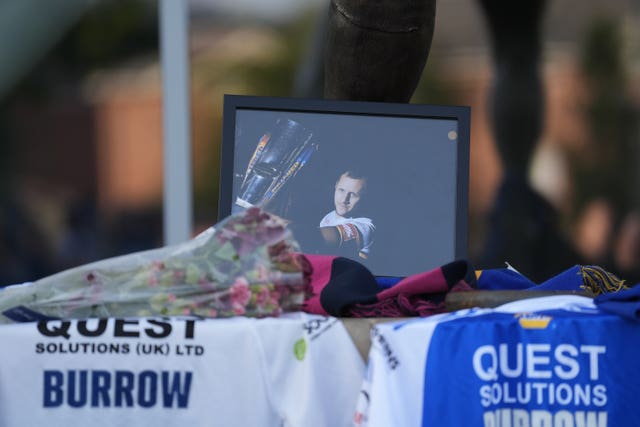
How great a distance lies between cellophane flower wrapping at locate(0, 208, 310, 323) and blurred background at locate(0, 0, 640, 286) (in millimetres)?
3168

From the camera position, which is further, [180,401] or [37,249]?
[37,249]

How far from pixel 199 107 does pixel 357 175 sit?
2.80 meters

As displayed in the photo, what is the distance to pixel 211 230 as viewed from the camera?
1.62 metres

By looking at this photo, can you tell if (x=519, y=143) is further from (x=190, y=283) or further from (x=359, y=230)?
(x=190, y=283)

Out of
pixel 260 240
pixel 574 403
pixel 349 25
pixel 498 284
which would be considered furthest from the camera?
pixel 349 25

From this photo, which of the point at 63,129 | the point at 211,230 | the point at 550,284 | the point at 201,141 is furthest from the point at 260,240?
the point at 63,129

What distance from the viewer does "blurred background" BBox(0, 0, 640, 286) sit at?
4.83 m

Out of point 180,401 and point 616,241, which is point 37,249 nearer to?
point 616,241

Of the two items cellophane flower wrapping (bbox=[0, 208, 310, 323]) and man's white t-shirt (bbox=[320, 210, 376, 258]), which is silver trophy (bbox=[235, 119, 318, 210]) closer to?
man's white t-shirt (bbox=[320, 210, 376, 258])

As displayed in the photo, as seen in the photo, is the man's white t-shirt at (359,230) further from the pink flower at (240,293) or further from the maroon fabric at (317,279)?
the pink flower at (240,293)

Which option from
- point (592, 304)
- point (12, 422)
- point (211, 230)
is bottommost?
point (12, 422)

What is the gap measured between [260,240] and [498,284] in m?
0.57

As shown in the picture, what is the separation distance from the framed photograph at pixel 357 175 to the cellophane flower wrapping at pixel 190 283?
453mm

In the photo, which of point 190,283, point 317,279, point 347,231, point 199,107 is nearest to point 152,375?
point 190,283
